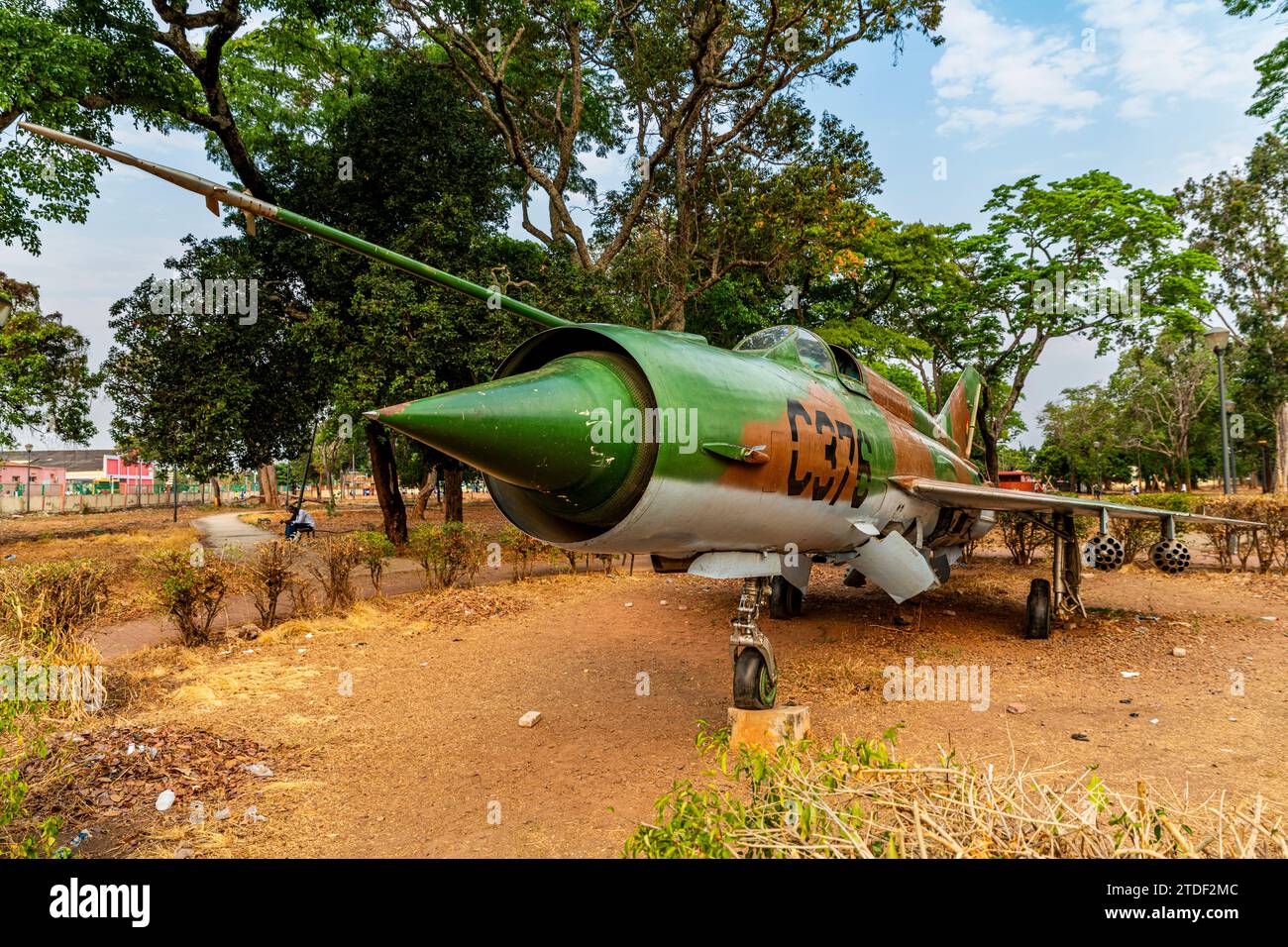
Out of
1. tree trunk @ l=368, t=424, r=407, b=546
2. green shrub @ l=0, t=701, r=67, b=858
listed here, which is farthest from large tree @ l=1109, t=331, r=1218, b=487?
green shrub @ l=0, t=701, r=67, b=858

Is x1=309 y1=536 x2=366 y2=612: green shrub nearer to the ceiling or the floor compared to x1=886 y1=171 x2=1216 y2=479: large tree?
nearer to the floor

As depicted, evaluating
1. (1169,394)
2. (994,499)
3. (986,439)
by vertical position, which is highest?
(1169,394)

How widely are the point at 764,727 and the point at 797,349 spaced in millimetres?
3547

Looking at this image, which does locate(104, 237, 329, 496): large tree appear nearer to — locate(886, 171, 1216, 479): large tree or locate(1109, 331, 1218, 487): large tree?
locate(886, 171, 1216, 479): large tree

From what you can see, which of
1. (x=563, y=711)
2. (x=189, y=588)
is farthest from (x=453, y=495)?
(x=563, y=711)

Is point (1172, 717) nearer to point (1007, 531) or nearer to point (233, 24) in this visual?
point (1007, 531)

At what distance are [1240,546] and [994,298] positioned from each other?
10.1 m

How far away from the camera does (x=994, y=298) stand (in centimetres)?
2131

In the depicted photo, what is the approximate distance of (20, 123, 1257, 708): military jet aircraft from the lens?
330 centimetres

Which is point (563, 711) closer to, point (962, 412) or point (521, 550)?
point (521, 550)

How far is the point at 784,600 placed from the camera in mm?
11195

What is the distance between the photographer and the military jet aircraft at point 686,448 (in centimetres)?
330

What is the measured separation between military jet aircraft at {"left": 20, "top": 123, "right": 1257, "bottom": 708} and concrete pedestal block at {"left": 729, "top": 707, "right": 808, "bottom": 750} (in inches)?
5.7
